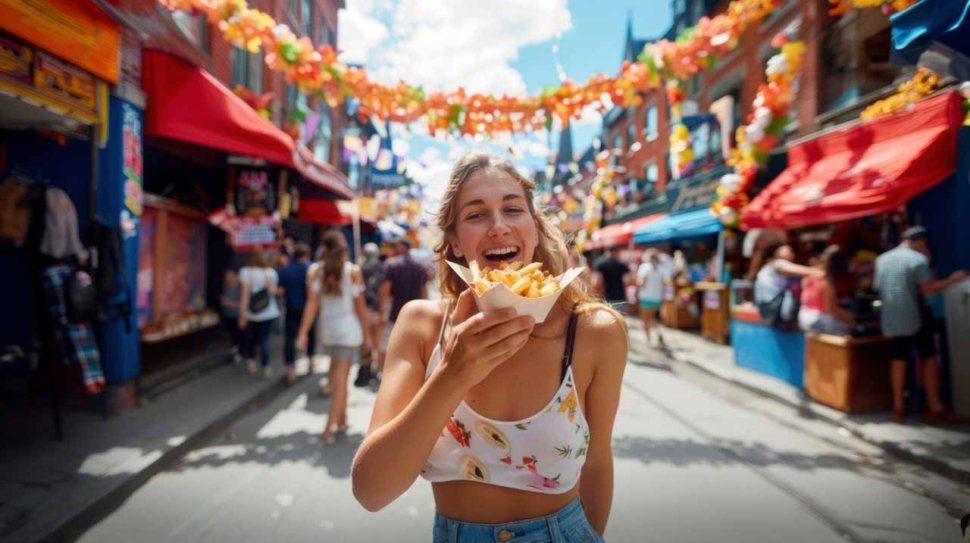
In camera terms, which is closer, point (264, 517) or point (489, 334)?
point (489, 334)

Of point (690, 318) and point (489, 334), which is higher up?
point (489, 334)

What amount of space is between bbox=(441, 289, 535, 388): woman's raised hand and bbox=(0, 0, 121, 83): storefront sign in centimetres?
504

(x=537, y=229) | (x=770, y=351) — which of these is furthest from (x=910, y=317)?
(x=537, y=229)

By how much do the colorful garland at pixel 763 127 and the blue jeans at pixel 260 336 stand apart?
7.96 metres

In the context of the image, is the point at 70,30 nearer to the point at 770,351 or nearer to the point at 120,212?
the point at 120,212

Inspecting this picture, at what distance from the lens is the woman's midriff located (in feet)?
4.71

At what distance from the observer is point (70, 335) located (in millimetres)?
5199

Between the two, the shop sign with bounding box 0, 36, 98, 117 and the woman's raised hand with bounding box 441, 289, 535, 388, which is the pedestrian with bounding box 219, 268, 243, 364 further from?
the woman's raised hand with bounding box 441, 289, 535, 388

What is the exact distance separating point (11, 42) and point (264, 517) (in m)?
4.28

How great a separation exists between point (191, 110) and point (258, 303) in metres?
2.89

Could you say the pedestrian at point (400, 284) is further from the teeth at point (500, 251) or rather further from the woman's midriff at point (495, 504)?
the woman's midriff at point (495, 504)

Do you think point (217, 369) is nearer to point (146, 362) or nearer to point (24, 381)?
point (146, 362)

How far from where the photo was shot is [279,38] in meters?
6.45

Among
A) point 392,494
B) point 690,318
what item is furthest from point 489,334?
point 690,318
